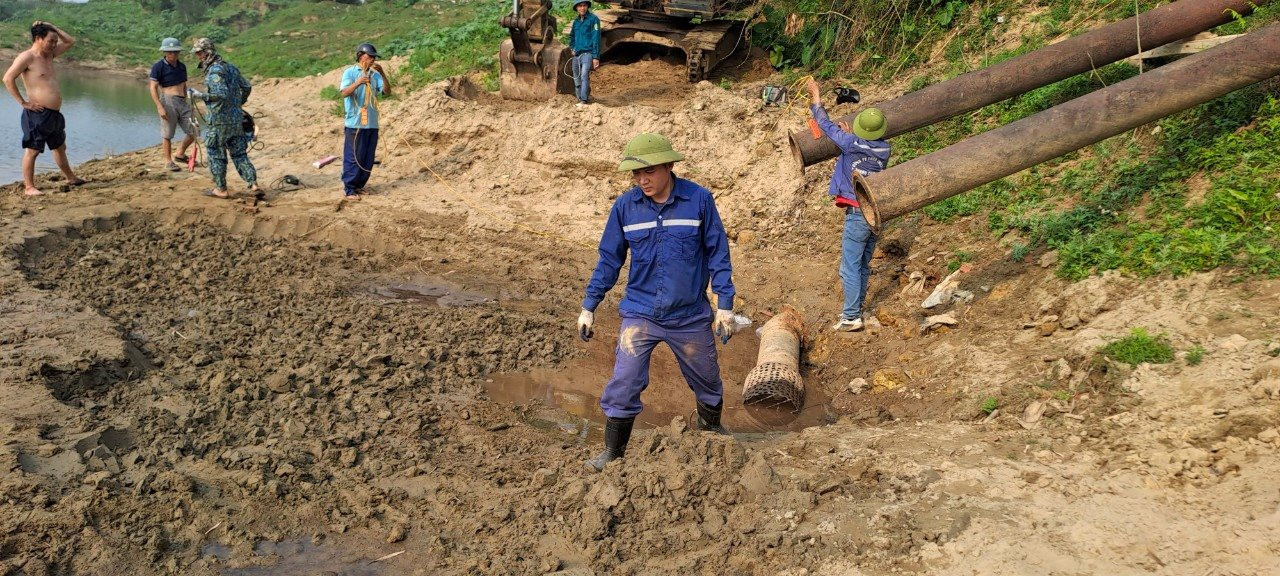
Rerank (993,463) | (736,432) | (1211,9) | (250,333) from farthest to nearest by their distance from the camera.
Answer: (1211,9) → (250,333) → (736,432) → (993,463)

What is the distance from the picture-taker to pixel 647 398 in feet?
21.1

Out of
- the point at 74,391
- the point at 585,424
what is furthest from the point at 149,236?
the point at 585,424

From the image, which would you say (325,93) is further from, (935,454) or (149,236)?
(935,454)

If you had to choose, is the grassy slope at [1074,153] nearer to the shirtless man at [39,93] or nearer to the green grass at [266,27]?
the green grass at [266,27]

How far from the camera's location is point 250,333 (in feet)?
22.2

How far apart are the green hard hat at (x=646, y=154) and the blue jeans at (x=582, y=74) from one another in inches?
282

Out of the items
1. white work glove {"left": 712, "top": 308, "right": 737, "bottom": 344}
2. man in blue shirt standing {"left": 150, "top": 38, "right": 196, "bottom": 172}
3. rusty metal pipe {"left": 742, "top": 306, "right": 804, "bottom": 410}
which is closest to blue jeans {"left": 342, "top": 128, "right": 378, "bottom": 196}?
man in blue shirt standing {"left": 150, "top": 38, "right": 196, "bottom": 172}

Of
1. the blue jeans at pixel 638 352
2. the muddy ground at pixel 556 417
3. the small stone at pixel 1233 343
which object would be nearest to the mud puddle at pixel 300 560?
the muddy ground at pixel 556 417

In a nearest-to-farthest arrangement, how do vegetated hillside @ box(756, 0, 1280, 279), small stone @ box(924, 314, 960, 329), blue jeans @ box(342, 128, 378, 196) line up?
vegetated hillside @ box(756, 0, 1280, 279) → small stone @ box(924, 314, 960, 329) → blue jeans @ box(342, 128, 378, 196)

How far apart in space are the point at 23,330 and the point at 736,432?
15.5 feet

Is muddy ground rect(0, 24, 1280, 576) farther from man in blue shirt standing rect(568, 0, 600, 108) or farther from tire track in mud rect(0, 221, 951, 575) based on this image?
man in blue shirt standing rect(568, 0, 600, 108)

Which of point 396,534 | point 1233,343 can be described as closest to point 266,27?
point 396,534

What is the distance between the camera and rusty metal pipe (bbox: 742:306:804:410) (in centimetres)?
618

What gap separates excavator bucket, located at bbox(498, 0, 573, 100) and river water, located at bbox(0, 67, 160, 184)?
477cm
